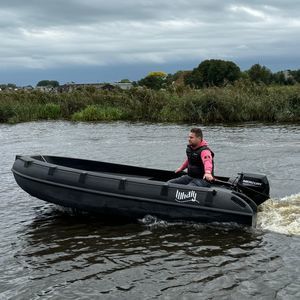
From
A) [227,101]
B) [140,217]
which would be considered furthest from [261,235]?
[227,101]

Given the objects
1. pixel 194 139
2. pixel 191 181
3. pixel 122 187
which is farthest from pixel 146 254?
pixel 194 139

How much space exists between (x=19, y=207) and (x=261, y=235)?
15.8ft

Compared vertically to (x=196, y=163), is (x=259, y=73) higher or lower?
higher

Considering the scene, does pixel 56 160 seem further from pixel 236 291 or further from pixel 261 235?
pixel 236 291

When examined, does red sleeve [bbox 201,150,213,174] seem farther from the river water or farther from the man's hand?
the river water

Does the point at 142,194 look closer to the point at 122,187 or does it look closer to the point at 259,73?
the point at 122,187

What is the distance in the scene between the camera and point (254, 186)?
8594 millimetres

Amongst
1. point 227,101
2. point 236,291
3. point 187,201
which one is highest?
point 227,101

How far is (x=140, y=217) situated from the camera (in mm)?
8492

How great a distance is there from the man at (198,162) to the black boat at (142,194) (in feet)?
0.95

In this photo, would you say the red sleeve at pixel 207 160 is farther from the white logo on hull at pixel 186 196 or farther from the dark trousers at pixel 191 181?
the white logo on hull at pixel 186 196

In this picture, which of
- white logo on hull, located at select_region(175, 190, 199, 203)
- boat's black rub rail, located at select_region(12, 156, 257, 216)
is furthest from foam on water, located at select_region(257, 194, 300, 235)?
white logo on hull, located at select_region(175, 190, 199, 203)

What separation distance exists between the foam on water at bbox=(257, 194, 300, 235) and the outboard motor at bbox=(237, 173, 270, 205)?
0.98ft

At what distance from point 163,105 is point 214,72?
1417 inches
